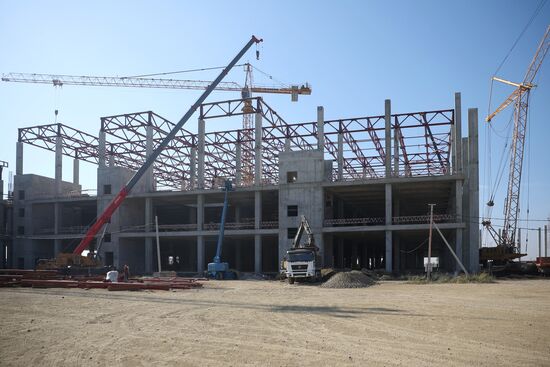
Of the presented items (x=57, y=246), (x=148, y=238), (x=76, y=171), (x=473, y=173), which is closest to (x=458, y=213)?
(x=473, y=173)

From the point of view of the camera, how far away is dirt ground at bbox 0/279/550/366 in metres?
9.16

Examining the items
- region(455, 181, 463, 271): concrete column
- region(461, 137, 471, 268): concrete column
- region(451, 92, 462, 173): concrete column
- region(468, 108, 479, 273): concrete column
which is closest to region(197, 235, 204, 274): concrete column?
region(455, 181, 463, 271): concrete column

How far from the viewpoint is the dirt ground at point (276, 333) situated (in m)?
9.16

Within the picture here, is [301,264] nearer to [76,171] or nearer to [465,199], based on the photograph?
[465,199]

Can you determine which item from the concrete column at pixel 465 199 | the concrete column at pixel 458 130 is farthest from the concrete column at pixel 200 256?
the concrete column at pixel 458 130

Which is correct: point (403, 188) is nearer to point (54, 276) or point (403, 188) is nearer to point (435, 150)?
point (435, 150)

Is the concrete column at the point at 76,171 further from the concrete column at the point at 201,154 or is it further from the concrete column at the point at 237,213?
the concrete column at the point at 237,213

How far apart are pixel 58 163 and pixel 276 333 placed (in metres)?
54.7

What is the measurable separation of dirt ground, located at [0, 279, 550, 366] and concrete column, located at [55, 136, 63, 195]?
4361 centimetres

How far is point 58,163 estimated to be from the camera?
58.8 metres

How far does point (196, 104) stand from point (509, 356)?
39.7 meters

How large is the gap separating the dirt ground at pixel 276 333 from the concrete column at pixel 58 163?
4361cm

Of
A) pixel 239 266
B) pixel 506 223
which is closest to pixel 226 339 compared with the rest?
pixel 239 266

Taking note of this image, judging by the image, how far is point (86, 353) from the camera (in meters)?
9.70
